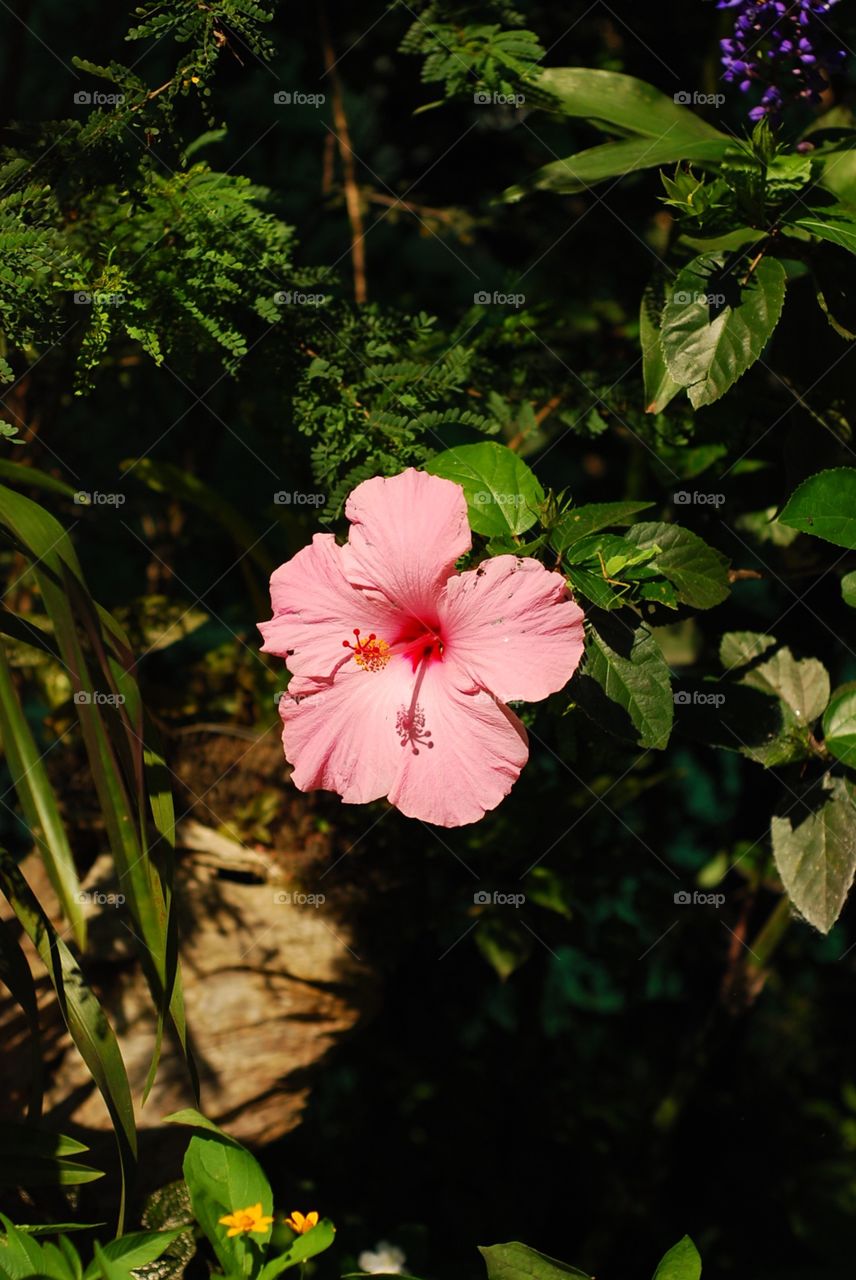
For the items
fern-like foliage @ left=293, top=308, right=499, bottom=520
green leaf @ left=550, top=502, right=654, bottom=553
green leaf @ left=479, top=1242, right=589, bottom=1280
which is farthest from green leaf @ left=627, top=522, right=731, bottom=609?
green leaf @ left=479, top=1242, right=589, bottom=1280

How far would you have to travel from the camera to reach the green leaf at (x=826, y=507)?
44.5 inches

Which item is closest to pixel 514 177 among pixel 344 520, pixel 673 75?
pixel 673 75

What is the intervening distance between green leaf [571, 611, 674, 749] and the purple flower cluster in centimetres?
59

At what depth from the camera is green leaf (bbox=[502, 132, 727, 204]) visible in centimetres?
127

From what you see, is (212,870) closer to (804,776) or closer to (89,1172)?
(89,1172)

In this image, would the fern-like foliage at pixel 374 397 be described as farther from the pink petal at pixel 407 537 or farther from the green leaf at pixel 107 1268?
the green leaf at pixel 107 1268

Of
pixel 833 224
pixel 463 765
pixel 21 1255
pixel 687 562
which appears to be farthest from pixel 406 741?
pixel 833 224

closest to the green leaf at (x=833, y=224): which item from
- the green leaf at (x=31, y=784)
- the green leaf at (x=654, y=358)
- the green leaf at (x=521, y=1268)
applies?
the green leaf at (x=654, y=358)

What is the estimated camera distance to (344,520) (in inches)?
55.4

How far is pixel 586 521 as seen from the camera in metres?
1.13

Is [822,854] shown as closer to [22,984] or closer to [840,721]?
[840,721]

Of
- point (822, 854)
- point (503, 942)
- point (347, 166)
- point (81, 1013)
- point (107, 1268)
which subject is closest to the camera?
point (107, 1268)

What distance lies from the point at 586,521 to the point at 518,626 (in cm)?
14

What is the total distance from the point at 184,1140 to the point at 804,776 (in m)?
0.89
